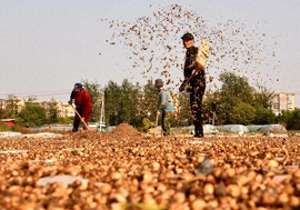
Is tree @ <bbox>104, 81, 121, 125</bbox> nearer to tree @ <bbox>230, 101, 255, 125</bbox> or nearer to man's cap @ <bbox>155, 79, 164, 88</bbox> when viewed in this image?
tree @ <bbox>230, 101, 255, 125</bbox>

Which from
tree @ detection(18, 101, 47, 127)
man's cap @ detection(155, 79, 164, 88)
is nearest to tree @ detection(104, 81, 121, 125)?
tree @ detection(18, 101, 47, 127)

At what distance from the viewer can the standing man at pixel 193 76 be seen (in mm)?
10977

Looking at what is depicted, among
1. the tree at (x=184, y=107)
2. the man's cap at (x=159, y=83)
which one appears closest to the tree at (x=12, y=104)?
the tree at (x=184, y=107)

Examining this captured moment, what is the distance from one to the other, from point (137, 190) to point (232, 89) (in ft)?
190

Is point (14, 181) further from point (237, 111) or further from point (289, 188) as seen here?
point (237, 111)

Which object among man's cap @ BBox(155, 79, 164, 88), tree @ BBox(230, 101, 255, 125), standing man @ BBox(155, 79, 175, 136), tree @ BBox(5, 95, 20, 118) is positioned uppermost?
tree @ BBox(5, 95, 20, 118)

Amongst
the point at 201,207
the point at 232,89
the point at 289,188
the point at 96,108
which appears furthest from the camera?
the point at 96,108

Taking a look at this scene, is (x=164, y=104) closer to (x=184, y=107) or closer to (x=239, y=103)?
(x=184, y=107)

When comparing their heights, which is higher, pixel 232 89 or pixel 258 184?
pixel 232 89

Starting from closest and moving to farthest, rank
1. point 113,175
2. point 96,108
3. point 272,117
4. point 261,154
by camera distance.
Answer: point 113,175 < point 261,154 < point 272,117 < point 96,108

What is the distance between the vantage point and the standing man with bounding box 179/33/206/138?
36.0 ft

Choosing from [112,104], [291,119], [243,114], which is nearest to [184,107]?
[291,119]

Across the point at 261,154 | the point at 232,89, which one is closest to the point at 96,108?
the point at 232,89

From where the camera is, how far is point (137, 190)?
3412 mm
